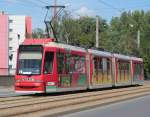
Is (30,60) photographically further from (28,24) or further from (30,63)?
(28,24)

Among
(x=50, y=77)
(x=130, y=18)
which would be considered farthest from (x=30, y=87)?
(x=130, y=18)

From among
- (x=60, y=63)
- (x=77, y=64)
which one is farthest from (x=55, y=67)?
(x=77, y=64)

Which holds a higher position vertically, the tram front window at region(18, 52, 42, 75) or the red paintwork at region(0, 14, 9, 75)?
the red paintwork at region(0, 14, 9, 75)

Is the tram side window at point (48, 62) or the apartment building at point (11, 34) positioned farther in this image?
the apartment building at point (11, 34)

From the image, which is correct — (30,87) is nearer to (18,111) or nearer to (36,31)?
(18,111)

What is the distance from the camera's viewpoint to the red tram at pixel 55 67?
2866 cm

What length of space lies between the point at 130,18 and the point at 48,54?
118681mm

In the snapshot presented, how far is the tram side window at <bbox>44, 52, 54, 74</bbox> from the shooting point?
94.9 feet

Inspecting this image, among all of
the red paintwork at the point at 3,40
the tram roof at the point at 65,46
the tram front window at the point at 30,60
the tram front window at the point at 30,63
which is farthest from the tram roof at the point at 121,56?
the red paintwork at the point at 3,40

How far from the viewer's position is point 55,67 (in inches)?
1155

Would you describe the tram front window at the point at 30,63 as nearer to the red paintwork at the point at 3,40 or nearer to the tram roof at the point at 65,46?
the tram roof at the point at 65,46

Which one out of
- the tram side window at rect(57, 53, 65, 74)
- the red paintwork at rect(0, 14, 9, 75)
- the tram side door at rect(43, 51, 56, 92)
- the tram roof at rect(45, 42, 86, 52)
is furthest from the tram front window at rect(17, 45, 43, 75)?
the red paintwork at rect(0, 14, 9, 75)

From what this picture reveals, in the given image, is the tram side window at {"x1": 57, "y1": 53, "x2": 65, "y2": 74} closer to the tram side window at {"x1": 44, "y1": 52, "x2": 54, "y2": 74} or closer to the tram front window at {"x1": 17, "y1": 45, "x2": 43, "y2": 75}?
the tram side window at {"x1": 44, "y1": 52, "x2": 54, "y2": 74}

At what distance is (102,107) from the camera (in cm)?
2241
